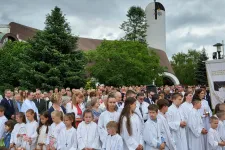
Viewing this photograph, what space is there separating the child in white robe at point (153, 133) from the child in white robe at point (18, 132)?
3.25 metres

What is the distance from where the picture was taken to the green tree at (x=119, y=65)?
33.2 meters

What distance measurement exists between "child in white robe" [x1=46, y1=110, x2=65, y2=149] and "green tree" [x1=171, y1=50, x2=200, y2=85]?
203 ft

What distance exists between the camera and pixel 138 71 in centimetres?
3475

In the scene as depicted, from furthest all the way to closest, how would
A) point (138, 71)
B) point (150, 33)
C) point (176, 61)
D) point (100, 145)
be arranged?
point (176, 61) < point (150, 33) < point (138, 71) < point (100, 145)

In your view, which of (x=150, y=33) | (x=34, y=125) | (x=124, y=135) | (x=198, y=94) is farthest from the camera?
(x=150, y=33)

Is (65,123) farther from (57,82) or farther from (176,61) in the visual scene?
(176,61)

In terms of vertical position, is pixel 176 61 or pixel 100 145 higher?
pixel 176 61

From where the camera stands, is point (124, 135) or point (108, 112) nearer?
point (124, 135)

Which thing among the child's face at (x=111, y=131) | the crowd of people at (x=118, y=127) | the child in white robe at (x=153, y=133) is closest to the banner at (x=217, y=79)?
the crowd of people at (x=118, y=127)

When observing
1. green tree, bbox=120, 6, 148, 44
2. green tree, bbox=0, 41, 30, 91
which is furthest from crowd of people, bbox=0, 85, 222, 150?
green tree, bbox=120, 6, 148, 44

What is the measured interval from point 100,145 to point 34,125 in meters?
2.04

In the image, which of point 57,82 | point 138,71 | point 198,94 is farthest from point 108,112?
point 138,71

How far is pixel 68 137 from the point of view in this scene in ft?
24.8

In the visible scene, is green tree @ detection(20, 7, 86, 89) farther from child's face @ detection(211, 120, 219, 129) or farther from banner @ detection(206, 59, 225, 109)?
child's face @ detection(211, 120, 219, 129)
